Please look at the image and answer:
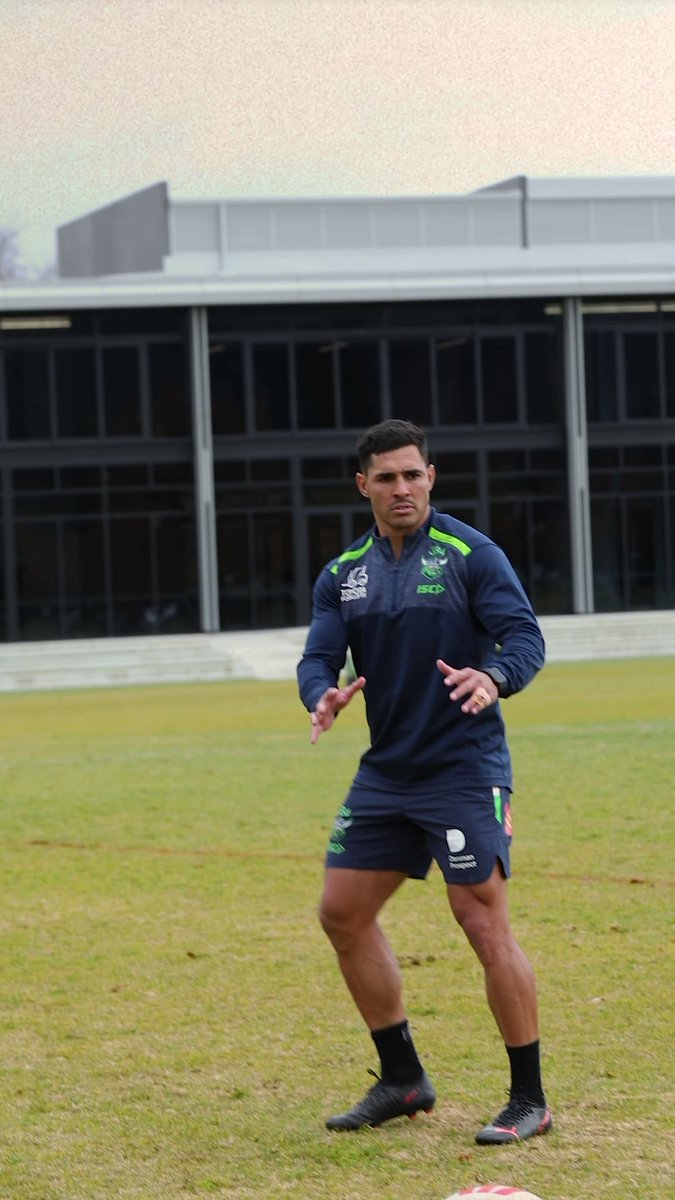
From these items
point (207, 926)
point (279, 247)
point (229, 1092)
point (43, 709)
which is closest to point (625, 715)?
point (43, 709)

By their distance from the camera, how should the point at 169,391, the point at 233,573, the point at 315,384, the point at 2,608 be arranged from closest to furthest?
the point at 2,608
the point at 169,391
the point at 233,573
the point at 315,384

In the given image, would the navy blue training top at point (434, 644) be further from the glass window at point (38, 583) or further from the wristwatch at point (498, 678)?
the glass window at point (38, 583)

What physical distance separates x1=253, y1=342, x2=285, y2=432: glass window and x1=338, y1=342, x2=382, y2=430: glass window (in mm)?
1293

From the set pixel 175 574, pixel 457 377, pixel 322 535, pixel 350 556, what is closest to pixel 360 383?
pixel 457 377

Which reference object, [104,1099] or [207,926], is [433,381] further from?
[104,1099]

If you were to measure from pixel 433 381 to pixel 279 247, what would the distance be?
8486mm

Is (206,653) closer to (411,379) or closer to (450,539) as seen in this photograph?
(411,379)

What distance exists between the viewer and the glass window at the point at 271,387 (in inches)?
1640

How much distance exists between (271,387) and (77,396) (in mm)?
4267

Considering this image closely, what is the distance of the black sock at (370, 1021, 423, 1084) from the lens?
19.4 ft

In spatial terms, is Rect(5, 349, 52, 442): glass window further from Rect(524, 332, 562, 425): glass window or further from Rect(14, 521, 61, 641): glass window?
Rect(524, 332, 562, 425): glass window

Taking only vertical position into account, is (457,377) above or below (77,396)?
above

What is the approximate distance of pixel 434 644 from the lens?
225 inches

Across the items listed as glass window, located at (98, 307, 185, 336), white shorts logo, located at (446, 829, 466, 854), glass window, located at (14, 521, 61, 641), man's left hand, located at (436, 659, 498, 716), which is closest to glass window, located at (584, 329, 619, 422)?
glass window, located at (98, 307, 185, 336)
